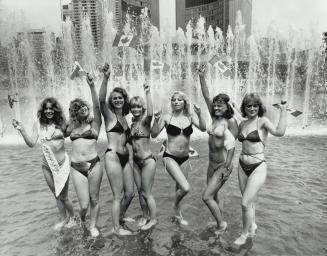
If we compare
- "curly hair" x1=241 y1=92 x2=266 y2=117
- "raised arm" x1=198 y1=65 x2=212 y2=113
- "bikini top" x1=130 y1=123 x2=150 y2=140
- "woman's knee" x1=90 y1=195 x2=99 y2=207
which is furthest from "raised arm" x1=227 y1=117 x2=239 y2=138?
"woman's knee" x1=90 y1=195 x2=99 y2=207

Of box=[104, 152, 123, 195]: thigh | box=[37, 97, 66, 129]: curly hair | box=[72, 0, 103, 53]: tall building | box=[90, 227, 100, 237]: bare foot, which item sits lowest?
box=[90, 227, 100, 237]: bare foot

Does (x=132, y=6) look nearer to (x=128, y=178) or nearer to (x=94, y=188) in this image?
(x=128, y=178)

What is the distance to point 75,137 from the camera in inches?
205

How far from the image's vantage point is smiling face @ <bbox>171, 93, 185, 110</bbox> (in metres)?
5.51

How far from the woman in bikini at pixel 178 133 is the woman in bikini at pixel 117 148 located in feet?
1.86

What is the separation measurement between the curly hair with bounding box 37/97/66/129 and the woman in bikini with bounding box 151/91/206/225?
1.56 metres

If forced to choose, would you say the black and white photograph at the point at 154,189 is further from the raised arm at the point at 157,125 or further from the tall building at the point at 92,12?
the tall building at the point at 92,12

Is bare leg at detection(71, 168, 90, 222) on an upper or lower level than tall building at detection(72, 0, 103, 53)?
lower

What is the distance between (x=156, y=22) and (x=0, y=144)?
79.9 metres

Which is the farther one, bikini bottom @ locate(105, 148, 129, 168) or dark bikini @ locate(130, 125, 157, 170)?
dark bikini @ locate(130, 125, 157, 170)

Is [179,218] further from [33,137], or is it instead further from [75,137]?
[33,137]

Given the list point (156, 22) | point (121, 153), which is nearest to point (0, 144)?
point (121, 153)

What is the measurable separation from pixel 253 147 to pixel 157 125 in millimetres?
1615

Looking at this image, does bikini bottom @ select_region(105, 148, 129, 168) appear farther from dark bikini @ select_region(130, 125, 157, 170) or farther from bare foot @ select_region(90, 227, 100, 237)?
bare foot @ select_region(90, 227, 100, 237)
